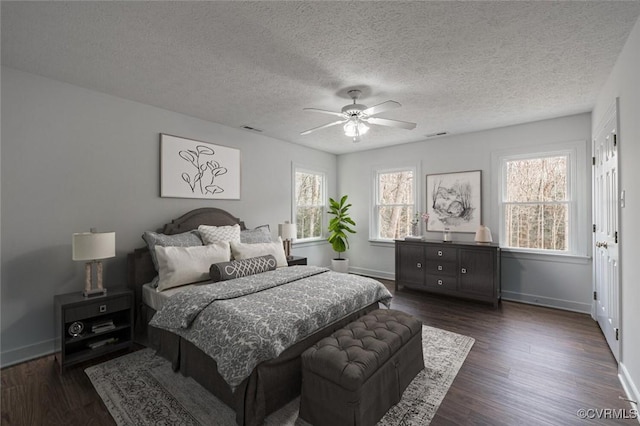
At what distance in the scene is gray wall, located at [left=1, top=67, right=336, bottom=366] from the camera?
8.65 ft

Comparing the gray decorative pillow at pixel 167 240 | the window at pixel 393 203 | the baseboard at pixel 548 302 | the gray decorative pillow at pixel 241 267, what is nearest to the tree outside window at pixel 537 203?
the baseboard at pixel 548 302

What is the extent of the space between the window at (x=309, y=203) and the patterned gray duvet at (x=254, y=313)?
2.78 metres

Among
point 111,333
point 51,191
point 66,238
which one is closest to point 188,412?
point 111,333

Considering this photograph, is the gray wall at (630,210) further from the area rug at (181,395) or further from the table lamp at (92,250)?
the table lamp at (92,250)

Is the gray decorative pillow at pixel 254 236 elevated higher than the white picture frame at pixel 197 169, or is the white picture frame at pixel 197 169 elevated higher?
the white picture frame at pixel 197 169

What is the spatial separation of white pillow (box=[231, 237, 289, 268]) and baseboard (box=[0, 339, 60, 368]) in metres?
1.77

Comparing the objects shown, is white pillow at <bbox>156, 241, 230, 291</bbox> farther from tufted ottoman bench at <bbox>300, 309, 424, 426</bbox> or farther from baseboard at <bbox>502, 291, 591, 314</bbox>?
baseboard at <bbox>502, 291, 591, 314</bbox>

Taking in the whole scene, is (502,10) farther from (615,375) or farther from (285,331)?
(615,375)

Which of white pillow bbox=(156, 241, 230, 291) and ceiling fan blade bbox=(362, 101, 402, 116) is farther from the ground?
ceiling fan blade bbox=(362, 101, 402, 116)

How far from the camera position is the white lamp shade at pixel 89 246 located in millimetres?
2629

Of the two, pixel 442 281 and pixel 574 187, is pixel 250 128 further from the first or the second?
pixel 574 187

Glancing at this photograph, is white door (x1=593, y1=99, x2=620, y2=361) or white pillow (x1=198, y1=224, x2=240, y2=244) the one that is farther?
white pillow (x1=198, y1=224, x2=240, y2=244)

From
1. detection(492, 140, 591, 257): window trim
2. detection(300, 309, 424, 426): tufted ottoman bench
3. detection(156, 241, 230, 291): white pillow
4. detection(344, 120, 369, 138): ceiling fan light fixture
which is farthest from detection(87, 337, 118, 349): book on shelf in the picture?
detection(492, 140, 591, 257): window trim

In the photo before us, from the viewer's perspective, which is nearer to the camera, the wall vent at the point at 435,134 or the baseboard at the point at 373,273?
the wall vent at the point at 435,134
